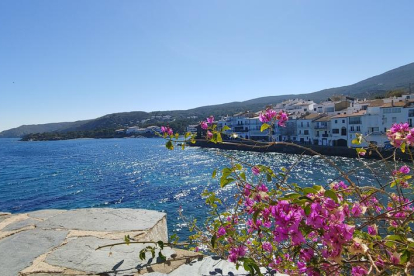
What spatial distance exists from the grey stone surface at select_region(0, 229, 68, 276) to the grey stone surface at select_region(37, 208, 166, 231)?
7.1 inches

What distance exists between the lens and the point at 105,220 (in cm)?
273

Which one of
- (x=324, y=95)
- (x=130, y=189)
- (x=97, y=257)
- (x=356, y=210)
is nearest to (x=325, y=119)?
(x=130, y=189)

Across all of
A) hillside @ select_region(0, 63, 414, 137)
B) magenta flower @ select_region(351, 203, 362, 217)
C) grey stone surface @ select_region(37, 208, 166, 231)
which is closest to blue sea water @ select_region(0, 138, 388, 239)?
grey stone surface @ select_region(37, 208, 166, 231)

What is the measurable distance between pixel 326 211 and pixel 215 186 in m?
23.8

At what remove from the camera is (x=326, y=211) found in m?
1.15

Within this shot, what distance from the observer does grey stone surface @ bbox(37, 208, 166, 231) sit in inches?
Result: 99.6

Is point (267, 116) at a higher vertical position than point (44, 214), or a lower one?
higher

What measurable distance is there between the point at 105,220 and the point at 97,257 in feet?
2.57

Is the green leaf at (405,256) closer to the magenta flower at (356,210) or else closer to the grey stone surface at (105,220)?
the magenta flower at (356,210)

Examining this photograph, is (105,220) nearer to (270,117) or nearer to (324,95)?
(270,117)

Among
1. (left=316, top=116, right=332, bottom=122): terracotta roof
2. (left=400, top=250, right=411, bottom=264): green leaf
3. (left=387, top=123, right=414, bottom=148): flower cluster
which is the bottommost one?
(left=316, top=116, right=332, bottom=122): terracotta roof

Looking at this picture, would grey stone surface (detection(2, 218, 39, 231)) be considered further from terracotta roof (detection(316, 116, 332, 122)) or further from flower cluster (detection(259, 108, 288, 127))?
terracotta roof (detection(316, 116, 332, 122))

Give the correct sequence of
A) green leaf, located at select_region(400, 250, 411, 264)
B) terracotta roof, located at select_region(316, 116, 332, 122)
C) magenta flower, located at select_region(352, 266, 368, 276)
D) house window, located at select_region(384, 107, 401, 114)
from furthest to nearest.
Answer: terracotta roof, located at select_region(316, 116, 332, 122) < house window, located at select_region(384, 107, 401, 114) < magenta flower, located at select_region(352, 266, 368, 276) < green leaf, located at select_region(400, 250, 411, 264)

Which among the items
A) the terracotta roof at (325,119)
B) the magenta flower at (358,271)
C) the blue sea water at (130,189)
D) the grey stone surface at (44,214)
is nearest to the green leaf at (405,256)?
the magenta flower at (358,271)
